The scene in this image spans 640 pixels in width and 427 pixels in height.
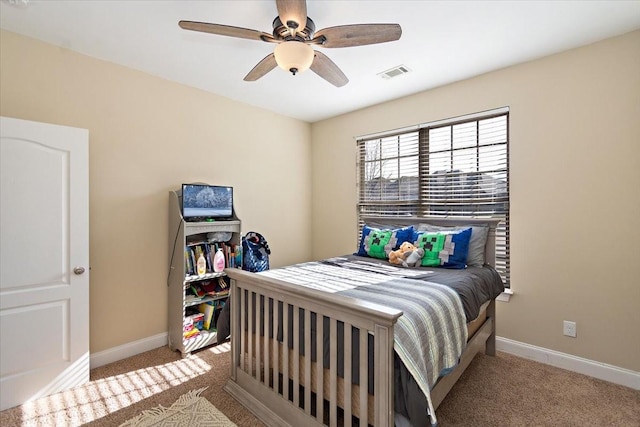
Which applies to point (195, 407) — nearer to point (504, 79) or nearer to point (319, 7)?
point (319, 7)

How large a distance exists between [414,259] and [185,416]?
200 centimetres

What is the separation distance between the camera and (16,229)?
6.68 feet

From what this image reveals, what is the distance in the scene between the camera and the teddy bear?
2.64 metres

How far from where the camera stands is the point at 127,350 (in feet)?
8.84

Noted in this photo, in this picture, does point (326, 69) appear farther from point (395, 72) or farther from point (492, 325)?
point (492, 325)

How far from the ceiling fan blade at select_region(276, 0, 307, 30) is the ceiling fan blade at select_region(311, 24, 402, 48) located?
0.15 m

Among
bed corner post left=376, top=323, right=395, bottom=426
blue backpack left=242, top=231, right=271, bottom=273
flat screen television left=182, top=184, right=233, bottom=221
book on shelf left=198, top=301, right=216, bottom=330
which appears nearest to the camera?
bed corner post left=376, top=323, right=395, bottom=426

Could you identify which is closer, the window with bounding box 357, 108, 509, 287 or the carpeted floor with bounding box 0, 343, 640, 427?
the carpeted floor with bounding box 0, 343, 640, 427

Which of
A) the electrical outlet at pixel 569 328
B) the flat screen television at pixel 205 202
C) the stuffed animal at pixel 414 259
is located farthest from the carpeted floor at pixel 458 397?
the flat screen television at pixel 205 202

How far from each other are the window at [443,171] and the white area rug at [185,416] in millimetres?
2542

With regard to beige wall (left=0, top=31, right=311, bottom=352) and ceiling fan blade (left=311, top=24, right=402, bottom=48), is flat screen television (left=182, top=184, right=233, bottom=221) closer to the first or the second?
beige wall (left=0, top=31, right=311, bottom=352)

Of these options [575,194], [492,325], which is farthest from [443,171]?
[492,325]

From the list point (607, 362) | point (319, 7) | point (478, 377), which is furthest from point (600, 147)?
point (319, 7)

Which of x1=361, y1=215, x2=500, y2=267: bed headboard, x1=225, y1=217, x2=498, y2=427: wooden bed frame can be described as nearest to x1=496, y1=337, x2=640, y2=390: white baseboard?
x1=225, y1=217, x2=498, y2=427: wooden bed frame
